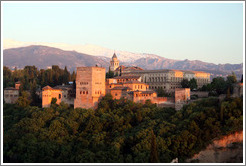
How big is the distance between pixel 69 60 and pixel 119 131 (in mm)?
108521

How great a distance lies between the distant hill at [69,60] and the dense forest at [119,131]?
294ft

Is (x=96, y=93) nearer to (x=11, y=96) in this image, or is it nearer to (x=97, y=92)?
(x=97, y=92)

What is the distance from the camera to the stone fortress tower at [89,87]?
108 ft

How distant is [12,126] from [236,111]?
1902 cm

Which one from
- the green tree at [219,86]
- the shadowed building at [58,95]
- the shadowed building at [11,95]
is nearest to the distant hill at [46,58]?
the shadowed building at [11,95]

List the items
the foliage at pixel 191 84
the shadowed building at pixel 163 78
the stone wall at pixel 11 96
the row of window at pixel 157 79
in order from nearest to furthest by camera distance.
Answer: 1. the stone wall at pixel 11 96
2. the foliage at pixel 191 84
3. the shadowed building at pixel 163 78
4. the row of window at pixel 157 79

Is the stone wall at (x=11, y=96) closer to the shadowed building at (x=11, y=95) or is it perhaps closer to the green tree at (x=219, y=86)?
the shadowed building at (x=11, y=95)

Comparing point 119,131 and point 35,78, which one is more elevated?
point 35,78

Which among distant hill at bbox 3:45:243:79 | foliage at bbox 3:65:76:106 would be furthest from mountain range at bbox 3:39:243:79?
foliage at bbox 3:65:76:106

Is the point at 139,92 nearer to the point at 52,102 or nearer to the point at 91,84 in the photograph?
the point at 91,84

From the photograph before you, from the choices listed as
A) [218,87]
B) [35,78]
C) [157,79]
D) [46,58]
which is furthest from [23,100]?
[46,58]

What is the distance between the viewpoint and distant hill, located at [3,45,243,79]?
12491cm

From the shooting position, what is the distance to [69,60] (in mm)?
134500

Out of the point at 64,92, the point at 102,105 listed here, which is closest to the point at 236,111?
the point at 102,105
